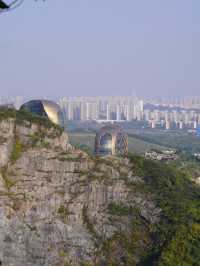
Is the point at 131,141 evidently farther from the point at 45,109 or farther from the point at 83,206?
the point at 83,206

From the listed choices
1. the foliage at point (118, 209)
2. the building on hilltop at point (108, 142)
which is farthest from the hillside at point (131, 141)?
the foliage at point (118, 209)

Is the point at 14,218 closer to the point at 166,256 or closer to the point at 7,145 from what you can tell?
the point at 7,145

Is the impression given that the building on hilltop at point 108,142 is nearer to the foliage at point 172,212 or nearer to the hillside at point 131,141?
the foliage at point 172,212

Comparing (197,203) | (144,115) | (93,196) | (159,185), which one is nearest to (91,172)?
(93,196)

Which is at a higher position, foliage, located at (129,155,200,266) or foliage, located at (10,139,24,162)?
foliage, located at (10,139,24,162)

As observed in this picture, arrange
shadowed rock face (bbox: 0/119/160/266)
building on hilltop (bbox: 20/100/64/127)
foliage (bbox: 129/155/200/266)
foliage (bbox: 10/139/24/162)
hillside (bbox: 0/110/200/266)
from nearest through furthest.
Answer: foliage (bbox: 129/155/200/266) → hillside (bbox: 0/110/200/266) → shadowed rock face (bbox: 0/119/160/266) → foliage (bbox: 10/139/24/162) → building on hilltop (bbox: 20/100/64/127)

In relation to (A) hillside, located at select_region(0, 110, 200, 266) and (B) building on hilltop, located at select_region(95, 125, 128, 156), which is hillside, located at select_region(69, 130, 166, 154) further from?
(A) hillside, located at select_region(0, 110, 200, 266)

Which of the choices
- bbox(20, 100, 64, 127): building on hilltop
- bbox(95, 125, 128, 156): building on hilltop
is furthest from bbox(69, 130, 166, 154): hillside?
bbox(20, 100, 64, 127): building on hilltop
